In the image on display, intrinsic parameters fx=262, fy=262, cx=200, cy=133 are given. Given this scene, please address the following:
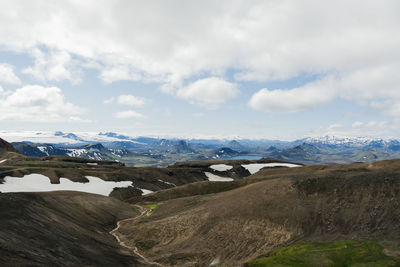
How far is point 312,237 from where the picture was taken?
53875mm

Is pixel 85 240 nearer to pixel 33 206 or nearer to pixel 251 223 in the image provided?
pixel 33 206

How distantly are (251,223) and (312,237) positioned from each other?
1496cm

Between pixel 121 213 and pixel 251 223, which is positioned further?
pixel 121 213

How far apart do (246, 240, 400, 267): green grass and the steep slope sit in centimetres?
2815

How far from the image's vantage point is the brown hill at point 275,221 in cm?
5422

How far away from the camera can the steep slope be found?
3875cm

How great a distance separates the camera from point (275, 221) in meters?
62.6

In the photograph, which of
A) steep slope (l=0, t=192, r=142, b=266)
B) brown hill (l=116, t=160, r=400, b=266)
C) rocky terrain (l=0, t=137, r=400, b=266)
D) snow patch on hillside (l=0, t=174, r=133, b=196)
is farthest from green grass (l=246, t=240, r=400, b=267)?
snow patch on hillside (l=0, t=174, r=133, b=196)

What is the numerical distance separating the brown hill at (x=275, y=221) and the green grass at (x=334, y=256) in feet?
16.2

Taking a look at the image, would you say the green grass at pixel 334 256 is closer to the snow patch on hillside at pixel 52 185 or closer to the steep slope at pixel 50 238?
the steep slope at pixel 50 238

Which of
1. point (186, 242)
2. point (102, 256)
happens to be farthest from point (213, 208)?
point (102, 256)

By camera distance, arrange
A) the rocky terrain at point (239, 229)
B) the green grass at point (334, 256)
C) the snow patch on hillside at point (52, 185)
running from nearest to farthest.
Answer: the green grass at point (334, 256)
the rocky terrain at point (239, 229)
the snow patch on hillside at point (52, 185)

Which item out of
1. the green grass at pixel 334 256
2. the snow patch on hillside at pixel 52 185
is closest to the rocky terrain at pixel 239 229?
the green grass at pixel 334 256

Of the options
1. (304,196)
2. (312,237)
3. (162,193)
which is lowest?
(162,193)
